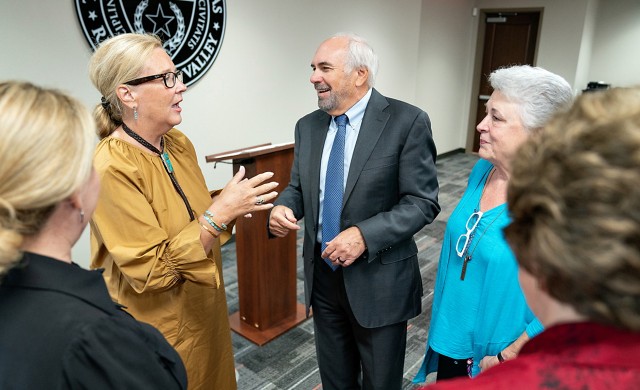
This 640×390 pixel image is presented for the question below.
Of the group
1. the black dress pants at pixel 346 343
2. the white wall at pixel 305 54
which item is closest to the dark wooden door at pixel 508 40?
the white wall at pixel 305 54

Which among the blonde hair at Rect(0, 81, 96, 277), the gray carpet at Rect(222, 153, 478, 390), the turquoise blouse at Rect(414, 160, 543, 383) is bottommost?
the gray carpet at Rect(222, 153, 478, 390)

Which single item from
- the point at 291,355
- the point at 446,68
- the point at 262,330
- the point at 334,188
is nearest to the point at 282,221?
the point at 334,188

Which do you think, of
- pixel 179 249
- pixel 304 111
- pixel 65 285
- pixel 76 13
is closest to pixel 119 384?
pixel 65 285

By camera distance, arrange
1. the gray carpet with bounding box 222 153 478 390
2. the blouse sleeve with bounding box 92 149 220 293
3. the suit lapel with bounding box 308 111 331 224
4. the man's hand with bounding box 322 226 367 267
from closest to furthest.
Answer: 1. the blouse sleeve with bounding box 92 149 220 293
2. the man's hand with bounding box 322 226 367 267
3. the suit lapel with bounding box 308 111 331 224
4. the gray carpet with bounding box 222 153 478 390

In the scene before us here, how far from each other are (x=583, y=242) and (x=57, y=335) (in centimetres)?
76

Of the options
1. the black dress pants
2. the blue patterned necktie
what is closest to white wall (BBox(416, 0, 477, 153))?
the blue patterned necktie

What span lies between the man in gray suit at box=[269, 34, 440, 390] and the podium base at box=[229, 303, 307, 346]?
0.81 meters

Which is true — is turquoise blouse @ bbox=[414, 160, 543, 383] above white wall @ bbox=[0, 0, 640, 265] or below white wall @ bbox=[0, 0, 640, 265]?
below

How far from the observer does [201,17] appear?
3352mm

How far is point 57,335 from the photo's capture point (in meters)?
0.68

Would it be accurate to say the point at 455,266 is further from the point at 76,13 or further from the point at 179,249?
the point at 76,13

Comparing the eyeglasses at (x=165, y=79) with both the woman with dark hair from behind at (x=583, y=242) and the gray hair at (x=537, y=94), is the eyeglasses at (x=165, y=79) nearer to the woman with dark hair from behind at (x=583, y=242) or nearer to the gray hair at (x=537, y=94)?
the gray hair at (x=537, y=94)

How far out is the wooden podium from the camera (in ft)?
8.32

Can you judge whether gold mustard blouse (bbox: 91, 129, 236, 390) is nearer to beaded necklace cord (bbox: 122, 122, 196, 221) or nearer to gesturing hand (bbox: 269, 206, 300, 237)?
beaded necklace cord (bbox: 122, 122, 196, 221)
